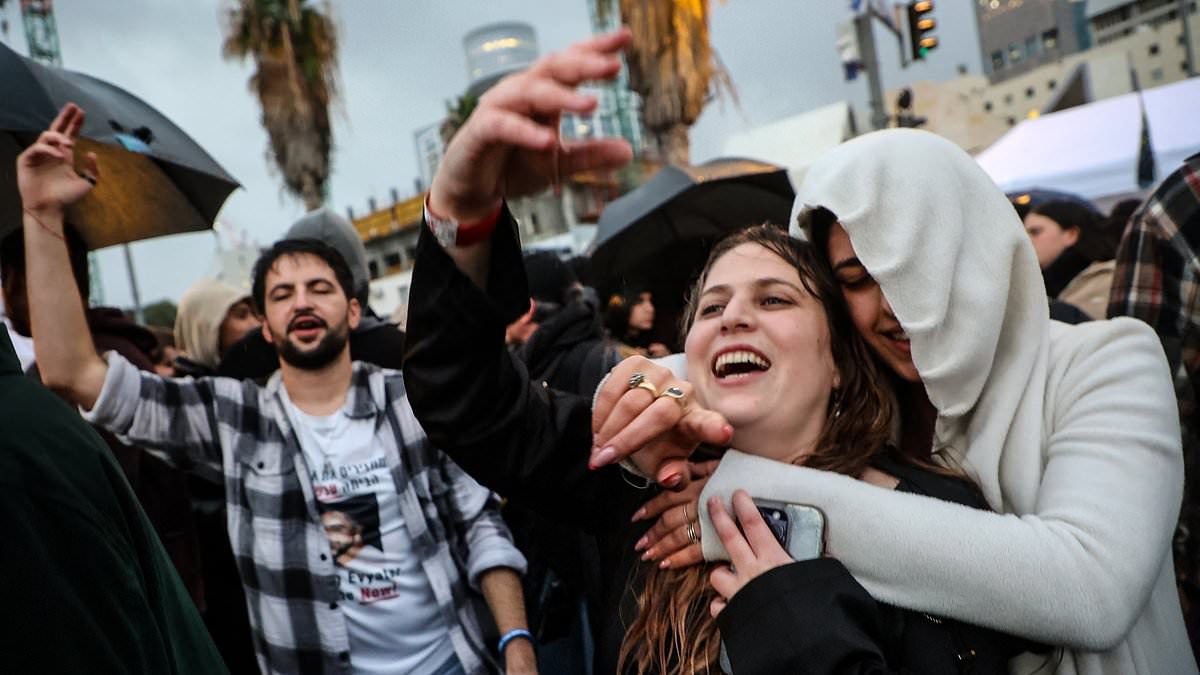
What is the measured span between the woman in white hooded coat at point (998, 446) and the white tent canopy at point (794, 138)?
26.2 m

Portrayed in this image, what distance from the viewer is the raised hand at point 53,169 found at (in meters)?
2.29

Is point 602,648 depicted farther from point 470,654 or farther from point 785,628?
point 470,654

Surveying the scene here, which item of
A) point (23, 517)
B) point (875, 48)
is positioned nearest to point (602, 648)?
point (23, 517)

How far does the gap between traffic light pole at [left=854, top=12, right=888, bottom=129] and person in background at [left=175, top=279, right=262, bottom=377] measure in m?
9.05

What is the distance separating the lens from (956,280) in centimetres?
159

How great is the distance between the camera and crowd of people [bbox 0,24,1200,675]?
3.96 feet

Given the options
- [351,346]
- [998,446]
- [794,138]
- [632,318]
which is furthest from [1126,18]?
[998,446]

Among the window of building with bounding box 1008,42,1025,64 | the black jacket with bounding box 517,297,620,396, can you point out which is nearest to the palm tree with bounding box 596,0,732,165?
the black jacket with bounding box 517,297,620,396

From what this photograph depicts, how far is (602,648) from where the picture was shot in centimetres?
168

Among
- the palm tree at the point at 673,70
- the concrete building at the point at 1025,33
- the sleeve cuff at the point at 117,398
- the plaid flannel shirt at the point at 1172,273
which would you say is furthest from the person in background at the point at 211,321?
the concrete building at the point at 1025,33

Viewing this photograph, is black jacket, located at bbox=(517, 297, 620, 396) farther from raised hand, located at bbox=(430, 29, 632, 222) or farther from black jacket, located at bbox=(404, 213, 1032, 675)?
raised hand, located at bbox=(430, 29, 632, 222)

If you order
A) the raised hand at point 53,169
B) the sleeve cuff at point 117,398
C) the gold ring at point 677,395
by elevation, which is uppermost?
the raised hand at point 53,169

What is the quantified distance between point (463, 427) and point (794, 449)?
26.2 inches

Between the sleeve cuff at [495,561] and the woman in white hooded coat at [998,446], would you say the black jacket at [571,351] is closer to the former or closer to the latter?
the sleeve cuff at [495,561]
